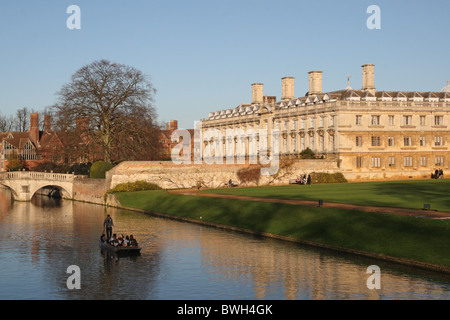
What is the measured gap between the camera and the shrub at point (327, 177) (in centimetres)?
6844

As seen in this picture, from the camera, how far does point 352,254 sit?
28.8 m

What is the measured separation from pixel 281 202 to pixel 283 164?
88.6 ft

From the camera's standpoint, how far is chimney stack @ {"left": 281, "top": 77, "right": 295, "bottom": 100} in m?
89.6

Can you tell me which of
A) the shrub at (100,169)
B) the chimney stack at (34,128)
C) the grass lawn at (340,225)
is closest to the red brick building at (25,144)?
the chimney stack at (34,128)

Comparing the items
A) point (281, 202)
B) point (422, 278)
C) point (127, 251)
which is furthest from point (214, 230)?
point (422, 278)

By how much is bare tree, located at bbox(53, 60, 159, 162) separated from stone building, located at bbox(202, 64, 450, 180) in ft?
66.8

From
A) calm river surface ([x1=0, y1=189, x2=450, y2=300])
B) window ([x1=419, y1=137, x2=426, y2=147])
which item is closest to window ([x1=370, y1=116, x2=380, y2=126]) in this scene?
window ([x1=419, y1=137, x2=426, y2=147])

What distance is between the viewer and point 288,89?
8962cm

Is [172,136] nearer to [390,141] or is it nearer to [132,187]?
[390,141]

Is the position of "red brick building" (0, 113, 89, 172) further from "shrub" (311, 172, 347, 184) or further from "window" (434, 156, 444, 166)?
"window" (434, 156, 444, 166)

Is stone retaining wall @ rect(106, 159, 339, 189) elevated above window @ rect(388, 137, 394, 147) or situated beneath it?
situated beneath

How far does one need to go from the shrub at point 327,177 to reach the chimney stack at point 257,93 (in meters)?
32.4

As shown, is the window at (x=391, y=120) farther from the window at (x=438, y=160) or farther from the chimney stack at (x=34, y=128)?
the chimney stack at (x=34, y=128)

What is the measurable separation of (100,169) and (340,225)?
35.3 m
